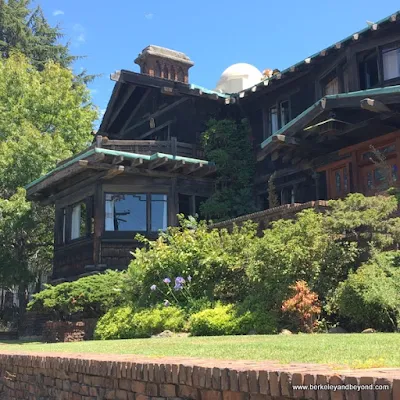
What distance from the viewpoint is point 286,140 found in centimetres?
1429

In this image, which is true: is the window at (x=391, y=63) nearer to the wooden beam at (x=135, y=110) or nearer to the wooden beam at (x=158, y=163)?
the wooden beam at (x=158, y=163)

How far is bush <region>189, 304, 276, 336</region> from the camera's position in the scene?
891 centimetres

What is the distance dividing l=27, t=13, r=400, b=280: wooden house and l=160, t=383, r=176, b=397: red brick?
802cm

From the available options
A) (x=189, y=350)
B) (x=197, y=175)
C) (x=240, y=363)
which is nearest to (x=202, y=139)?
(x=197, y=175)

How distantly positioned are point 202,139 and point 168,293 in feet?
29.1

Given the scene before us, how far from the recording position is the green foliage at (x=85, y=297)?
523 inches

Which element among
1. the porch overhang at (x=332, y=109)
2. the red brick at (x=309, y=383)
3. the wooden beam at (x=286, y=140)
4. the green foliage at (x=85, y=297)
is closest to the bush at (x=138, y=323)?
the green foliage at (x=85, y=297)

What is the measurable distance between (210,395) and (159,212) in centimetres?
1457

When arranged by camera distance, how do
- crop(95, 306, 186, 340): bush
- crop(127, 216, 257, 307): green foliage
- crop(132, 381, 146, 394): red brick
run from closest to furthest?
crop(132, 381, 146, 394): red brick, crop(95, 306, 186, 340): bush, crop(127, 216, 257, 307): green foliage

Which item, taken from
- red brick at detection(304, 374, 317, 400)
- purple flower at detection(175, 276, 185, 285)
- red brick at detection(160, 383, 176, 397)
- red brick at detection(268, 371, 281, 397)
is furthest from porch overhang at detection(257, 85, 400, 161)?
red brick at detection(304, 374, 317, 400)

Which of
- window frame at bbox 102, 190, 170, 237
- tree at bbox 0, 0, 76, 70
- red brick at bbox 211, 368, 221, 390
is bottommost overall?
red brick at bbox 211, 368, 221, 390

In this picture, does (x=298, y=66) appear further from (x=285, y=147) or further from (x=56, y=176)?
(x=56, y=176)

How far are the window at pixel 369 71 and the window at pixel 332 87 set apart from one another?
2.89ft

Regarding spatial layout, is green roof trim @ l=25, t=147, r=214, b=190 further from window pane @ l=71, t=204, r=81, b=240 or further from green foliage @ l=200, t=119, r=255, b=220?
window pane @ l=71, t=204, r=81, b=240
